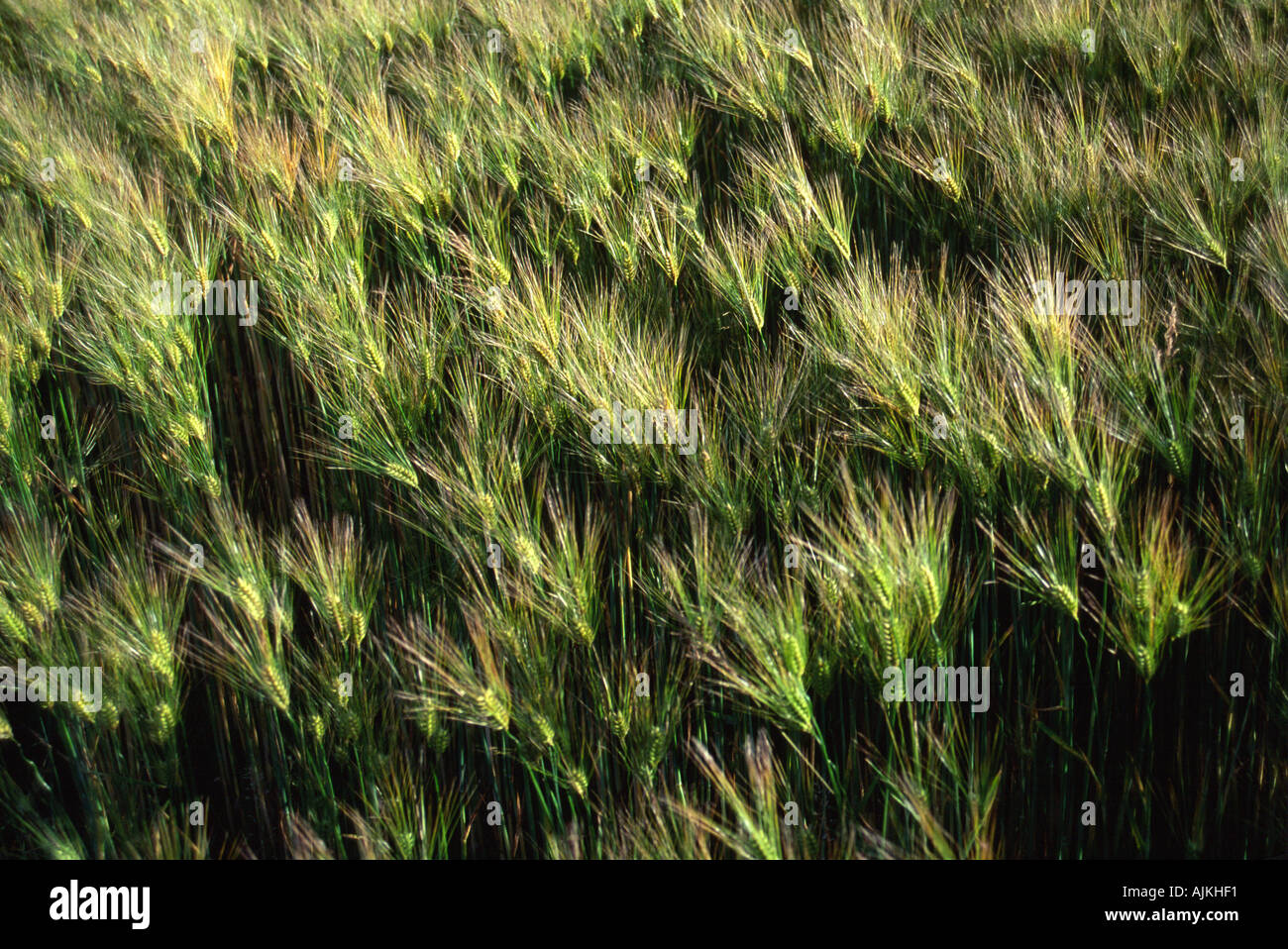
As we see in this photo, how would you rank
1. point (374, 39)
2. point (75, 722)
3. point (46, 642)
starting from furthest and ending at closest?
point (374, 39)
point (75, 722)
point (46, 642)

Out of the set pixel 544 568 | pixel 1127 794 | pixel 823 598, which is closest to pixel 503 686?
pixel 544 568

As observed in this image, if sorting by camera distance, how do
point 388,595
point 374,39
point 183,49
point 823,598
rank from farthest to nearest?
point 374,39 < point 183,49 < point 388,595 < point 823,598

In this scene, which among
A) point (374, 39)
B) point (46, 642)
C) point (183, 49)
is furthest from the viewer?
point (374, 39)

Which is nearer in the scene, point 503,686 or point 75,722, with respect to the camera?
point 503,686

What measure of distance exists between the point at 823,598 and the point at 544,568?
343 mm

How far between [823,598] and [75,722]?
1053mm

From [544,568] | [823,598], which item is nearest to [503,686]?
[544,568]

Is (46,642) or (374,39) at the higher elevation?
(374,39)

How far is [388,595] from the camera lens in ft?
4.89

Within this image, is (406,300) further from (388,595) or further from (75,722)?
(75,722)

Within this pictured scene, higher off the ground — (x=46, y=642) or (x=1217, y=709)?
(x=46, y=642)

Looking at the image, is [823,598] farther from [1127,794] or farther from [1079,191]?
[1079,191]

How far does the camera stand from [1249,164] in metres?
1.57

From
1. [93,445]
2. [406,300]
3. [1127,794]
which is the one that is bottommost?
[1127,794]
